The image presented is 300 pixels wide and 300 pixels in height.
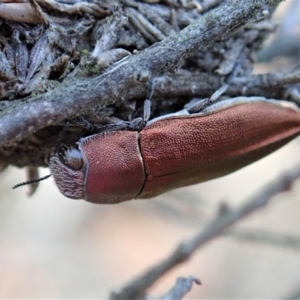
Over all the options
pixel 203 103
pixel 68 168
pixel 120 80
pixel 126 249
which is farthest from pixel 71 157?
pixel 126 249

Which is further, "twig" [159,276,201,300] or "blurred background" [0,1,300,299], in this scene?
"blurred background" [0,1,300,299]

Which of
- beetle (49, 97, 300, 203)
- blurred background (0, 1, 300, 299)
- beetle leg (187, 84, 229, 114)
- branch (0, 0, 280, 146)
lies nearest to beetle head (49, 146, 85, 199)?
beetle (49, 97, 300, 203)

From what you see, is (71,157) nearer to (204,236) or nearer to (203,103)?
(203,103)

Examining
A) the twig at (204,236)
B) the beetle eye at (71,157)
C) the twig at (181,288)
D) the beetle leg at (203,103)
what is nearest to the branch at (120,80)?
the beetle eye at (71,157)

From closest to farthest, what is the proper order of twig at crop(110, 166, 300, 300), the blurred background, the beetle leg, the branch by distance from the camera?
the branch < the beetle leg < twig at crop(110, 166, 300, 300) < the blurred background

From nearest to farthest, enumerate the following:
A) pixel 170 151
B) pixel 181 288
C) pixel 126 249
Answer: pixel 181 288, pixel 170 151, pixel 126 249

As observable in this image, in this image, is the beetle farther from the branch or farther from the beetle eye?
the branch

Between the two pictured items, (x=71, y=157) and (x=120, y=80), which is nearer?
(x=120, y=80)
